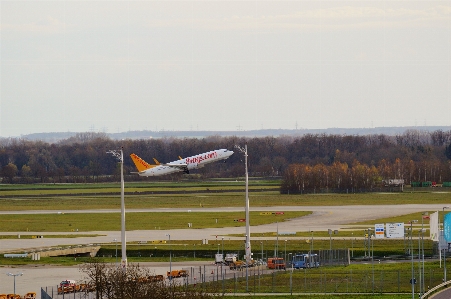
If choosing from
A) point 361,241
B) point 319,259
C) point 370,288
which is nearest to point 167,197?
point 361,241

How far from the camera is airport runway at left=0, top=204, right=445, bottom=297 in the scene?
76938 millimetres

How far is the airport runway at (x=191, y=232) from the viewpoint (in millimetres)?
76938

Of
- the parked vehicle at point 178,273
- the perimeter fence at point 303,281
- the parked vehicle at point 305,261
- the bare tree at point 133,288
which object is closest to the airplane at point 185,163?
the parked vehicle at point 305,261

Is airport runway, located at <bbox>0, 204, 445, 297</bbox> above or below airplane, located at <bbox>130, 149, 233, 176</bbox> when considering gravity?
below

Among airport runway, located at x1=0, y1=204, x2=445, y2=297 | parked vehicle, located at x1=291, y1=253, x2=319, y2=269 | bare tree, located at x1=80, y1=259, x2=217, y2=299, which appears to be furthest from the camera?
parked vehicle, located at x1=291, y1=253, x2=319, y2=269

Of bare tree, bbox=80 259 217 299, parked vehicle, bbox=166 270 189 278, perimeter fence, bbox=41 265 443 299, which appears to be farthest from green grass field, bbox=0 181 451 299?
bare tree, bbox=80 259 217 299

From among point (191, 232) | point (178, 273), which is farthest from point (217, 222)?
point (178, 273)

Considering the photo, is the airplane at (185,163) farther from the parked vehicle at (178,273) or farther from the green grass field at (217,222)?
the parked vehicle at (178,273)

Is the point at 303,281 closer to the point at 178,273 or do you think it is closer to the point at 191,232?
the point at 178,273

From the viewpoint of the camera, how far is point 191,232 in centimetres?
11088

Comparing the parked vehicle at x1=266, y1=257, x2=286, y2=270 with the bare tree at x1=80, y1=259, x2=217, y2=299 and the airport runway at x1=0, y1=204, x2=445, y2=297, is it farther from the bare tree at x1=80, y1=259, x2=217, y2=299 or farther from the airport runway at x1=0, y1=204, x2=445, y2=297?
the bare tree at x1=80, y1=259, x2=217, y2=299

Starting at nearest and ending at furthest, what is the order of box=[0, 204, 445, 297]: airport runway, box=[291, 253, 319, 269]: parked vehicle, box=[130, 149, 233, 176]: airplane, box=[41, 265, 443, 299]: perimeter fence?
box=[41, 265, 443, 299]: perimeter fence → box=[0, 204, 445, 297]: airport runway → box=[291, 253, 319, 269]: parked vehicle → box=[130, 149, 233, 176]: airplane

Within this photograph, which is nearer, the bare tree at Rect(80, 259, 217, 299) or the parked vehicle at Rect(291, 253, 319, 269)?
the bare tree at Rect(80, 259, 217, 299)

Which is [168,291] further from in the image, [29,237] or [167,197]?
[167,197]
